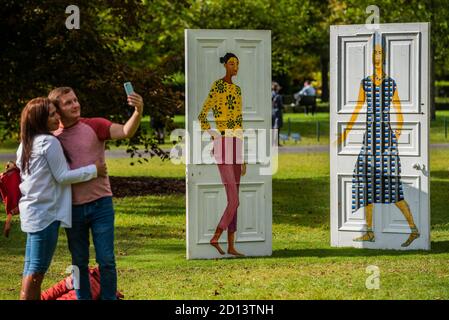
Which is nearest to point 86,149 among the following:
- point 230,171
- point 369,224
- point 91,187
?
→ point 91,187

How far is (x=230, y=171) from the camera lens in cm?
1400

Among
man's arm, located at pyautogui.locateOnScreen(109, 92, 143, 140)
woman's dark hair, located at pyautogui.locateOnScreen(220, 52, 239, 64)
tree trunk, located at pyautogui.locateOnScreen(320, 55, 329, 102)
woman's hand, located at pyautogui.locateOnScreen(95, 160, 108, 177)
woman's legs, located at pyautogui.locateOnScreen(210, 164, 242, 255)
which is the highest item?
tree trunk, located at pyautogui.locateOnScreen(320, 55, 329, 102)

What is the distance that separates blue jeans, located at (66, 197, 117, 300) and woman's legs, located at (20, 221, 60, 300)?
0.74 feet

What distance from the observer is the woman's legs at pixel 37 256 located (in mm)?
9570

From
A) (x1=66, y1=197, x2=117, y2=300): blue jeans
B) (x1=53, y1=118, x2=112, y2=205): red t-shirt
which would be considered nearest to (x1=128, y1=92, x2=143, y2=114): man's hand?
(x1=53, y1=118, x2=112, y2=205): red t-shirt

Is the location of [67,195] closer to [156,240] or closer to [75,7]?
[156,240]

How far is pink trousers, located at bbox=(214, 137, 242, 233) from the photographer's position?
547 inches

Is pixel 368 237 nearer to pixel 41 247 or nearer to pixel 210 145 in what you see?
pixel 210 145

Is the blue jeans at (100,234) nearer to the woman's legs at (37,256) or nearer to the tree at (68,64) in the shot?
the woman's legs at (37,256)

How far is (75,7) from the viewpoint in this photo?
21.3m

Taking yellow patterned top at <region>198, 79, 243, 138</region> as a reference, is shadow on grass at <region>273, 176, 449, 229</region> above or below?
below

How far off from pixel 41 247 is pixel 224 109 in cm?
470

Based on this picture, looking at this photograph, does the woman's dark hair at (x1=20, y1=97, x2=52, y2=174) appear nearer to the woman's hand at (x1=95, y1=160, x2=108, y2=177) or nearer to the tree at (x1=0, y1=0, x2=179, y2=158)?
the woman's hand at (x1=95, y1=160, x2=108, y2=177)

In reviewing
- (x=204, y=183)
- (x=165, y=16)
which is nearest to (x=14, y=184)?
(x=204, y=183)
